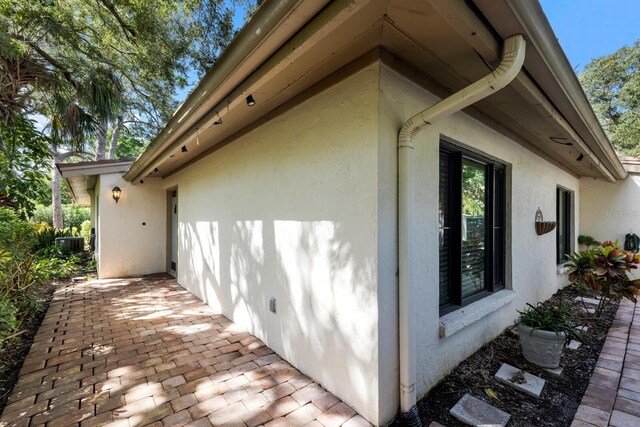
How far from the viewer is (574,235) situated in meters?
6.62

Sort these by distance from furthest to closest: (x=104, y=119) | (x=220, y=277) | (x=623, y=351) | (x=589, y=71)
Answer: (x=589, y=71)
(x=104, y=119)
(x=220, y=277)
(x=623, y=351)

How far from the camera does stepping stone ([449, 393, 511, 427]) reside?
79.6 inches

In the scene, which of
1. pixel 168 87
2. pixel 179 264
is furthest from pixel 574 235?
pixel 168 87

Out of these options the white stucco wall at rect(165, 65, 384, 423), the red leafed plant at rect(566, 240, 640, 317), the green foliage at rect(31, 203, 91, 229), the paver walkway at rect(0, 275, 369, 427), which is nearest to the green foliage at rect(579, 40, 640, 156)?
the red leafed plant at rect(566, 240, 640, 317)

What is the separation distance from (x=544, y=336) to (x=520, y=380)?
0.52 metres

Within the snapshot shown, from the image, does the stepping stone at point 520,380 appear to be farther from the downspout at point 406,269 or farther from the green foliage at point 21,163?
the green foliage at point 21,163

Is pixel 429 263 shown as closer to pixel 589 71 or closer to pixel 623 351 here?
pixel 623 351

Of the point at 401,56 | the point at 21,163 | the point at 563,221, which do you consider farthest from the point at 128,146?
the point at 563,221

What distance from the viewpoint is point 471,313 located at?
2750mm

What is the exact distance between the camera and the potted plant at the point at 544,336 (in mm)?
2740

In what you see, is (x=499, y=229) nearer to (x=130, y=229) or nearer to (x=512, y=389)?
(x=512, y=389)

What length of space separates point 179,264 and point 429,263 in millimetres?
5423

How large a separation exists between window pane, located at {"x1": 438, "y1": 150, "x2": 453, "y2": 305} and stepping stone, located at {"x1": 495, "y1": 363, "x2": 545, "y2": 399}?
77 centimetres

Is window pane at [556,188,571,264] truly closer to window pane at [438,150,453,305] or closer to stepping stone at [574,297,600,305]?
stepping stone at [574,297,600,305]
